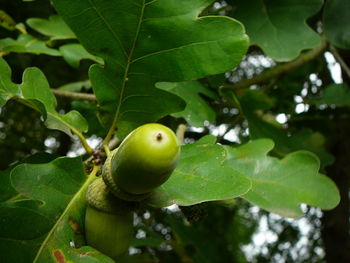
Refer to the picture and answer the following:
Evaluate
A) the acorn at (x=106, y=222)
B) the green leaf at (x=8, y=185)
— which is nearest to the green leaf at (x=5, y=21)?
the green leaf at (x=8, y=185)

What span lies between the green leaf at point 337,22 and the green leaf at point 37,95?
0.87 meters

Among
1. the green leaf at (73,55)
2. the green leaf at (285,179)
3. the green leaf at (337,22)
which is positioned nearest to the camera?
the green leaf at (285,179)

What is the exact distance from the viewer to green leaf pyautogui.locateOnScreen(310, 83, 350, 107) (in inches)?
72.5

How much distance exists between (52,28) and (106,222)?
1.10 meters

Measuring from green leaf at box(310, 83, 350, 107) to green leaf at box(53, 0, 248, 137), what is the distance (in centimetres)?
99

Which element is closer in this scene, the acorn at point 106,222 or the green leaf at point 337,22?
Result: the acorn at point 106,222

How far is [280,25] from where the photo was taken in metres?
1.51

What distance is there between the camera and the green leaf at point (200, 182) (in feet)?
2.97

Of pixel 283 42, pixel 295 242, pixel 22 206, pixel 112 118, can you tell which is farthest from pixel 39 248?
pixel 295 242

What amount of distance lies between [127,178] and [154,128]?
0.31ft

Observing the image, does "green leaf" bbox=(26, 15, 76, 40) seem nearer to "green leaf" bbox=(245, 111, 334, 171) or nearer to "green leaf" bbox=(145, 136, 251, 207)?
"green leaf" bbox=(245, 111, 334, 171)

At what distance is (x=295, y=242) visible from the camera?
393cm

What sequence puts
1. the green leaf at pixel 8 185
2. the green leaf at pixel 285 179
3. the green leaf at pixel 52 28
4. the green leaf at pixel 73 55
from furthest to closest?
the green leaf at pixel 52 28, the green leaf at pixel 73 55, the green leaf at pixel 285 179, the green leaf at pixel 8 185

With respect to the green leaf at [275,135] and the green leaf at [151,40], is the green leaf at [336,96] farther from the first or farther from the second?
the green leaf at [151,40]
